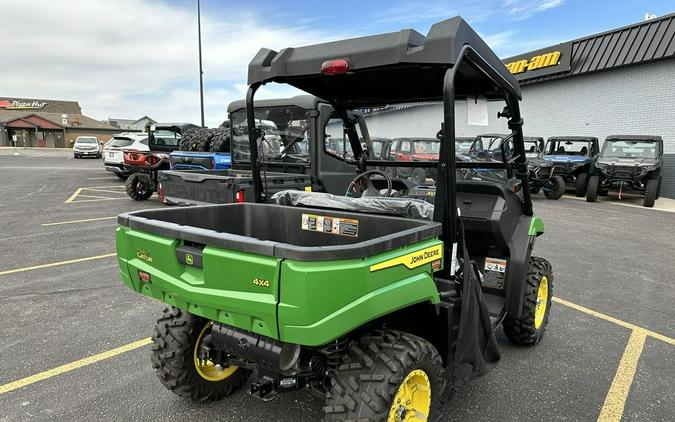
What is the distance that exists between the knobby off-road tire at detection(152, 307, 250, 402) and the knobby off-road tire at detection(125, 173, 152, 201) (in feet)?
33.0

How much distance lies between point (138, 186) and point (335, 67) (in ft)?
35.7

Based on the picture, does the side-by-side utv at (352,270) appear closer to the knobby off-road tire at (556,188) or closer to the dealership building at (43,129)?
the knobby off-road tire at (556,188)

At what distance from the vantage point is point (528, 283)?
3490 mm

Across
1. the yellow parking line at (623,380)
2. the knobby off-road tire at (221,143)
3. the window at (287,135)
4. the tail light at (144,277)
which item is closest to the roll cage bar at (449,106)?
the tail light at (144,277)

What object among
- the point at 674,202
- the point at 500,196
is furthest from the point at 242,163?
the point at 674,202

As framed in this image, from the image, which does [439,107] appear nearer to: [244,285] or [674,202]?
[244,285]

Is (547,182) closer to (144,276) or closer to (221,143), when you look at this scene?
(221,143)

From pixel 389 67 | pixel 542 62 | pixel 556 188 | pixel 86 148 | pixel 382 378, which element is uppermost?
pixel 542 62

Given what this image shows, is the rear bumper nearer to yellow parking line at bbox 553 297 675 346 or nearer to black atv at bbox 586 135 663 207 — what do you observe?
yellow parking line at bbox 553 297 675 346

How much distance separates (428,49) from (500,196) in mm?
1685

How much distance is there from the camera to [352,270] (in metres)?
1.75

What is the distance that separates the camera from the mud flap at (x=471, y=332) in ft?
7.64

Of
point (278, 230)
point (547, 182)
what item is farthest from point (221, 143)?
point (547, 182)

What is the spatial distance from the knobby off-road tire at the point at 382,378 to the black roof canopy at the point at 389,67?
4.36 feet
